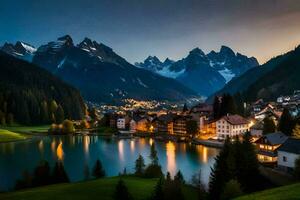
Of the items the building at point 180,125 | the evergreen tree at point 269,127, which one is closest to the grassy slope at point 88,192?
the evergreen tree at point 269,127

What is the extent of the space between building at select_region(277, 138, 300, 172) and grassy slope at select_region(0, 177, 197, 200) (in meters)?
14.3

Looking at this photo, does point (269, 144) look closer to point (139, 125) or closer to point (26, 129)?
point (139, 125)

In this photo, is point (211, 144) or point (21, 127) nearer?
point (211, 144)

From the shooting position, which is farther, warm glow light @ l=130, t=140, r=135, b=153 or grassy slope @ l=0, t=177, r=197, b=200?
warm glow light @ l=130, t=140, r=135, b=153

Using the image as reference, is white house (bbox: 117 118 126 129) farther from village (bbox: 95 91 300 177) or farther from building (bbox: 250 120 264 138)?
building (bbox: 250 120 264 138)

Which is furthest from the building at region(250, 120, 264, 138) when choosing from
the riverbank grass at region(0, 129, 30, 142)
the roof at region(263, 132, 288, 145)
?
the riverbank grass at region(0, 129, 30, 142)

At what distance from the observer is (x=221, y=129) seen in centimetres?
10362

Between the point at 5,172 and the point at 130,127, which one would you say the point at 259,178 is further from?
the point at 130,127

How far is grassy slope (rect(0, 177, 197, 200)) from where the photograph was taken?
35.6 m

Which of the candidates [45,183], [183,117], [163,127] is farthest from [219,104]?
[45,183]

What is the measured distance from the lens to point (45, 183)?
150ft

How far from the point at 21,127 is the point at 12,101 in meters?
18.0

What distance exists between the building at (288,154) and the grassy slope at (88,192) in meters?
14.3

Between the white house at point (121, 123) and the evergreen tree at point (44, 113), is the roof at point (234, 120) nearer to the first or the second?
the white house at point (121, 123)
